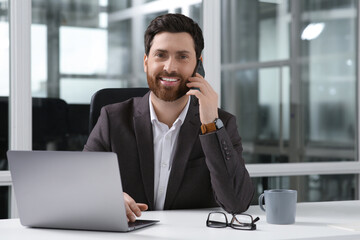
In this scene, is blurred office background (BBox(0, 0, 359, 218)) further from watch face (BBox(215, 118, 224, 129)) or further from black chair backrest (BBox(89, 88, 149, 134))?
watch face (BBox(215, 118, 224, 129))

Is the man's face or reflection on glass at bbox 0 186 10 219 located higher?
the man's face

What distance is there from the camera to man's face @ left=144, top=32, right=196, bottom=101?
192cm

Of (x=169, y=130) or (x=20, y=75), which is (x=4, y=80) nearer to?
(x=20, y=75)

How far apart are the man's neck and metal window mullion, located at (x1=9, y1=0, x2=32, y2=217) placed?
1.20 metres

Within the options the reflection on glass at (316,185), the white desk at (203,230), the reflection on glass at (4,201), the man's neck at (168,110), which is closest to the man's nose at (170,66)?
the man's neck at (168,110)

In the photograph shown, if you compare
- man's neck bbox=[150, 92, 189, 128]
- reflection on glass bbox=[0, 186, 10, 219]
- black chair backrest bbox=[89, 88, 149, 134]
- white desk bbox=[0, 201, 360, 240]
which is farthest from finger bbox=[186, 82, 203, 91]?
reflection on glass bbox=[0, 186, 10, 219]

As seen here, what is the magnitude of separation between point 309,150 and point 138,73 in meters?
1.33

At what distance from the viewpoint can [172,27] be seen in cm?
196

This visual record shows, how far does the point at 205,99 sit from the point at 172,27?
14.1 inches

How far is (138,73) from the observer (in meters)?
3.14

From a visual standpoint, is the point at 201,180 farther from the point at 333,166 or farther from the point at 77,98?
the point at 333,166

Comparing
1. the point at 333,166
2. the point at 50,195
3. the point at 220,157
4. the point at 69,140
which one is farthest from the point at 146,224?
the point at 333,166

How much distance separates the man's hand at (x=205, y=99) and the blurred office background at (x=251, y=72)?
129cm

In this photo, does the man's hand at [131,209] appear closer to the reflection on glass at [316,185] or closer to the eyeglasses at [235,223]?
the eyeglasses at [235,223]
